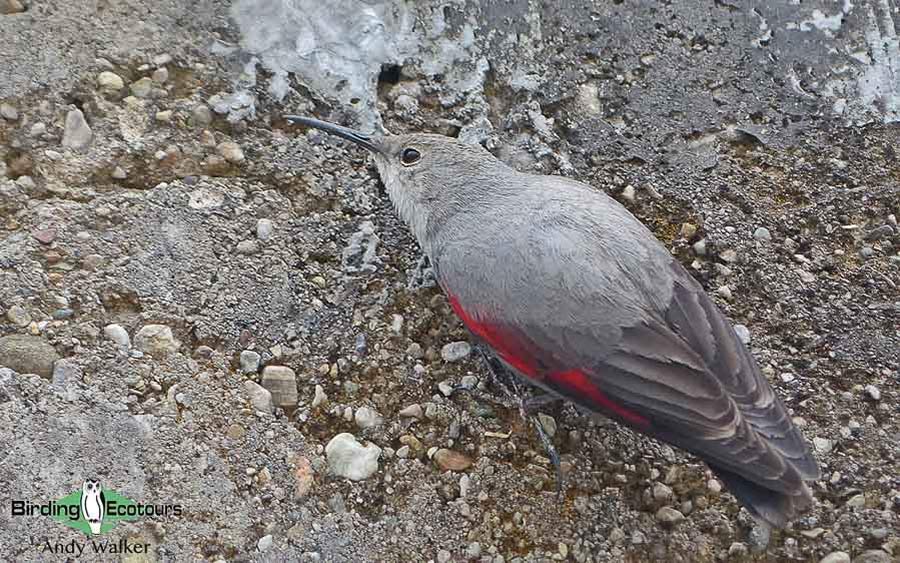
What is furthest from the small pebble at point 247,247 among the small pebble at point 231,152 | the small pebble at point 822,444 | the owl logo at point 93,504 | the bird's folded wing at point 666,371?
the small pebble at point 822,444

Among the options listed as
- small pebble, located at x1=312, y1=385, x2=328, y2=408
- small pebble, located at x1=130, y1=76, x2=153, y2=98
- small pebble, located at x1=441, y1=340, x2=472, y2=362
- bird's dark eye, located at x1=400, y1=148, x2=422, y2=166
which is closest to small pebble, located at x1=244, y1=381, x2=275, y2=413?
small pebble, located at x1=312, y1=385, x2=328, y2=408

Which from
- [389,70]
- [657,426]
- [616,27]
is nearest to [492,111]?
[389,70]

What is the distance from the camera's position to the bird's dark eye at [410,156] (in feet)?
12.3

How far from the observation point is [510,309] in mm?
3191

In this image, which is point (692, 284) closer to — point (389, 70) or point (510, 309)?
point (510, 309)

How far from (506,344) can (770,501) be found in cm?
94

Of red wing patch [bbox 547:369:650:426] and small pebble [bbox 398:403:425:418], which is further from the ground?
red wing patch [bbox 547:369:650:426]

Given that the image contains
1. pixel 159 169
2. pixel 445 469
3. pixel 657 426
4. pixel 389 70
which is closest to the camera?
pixel 657 426

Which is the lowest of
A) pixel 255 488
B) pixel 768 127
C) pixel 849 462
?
pixel 255 488

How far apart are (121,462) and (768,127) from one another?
2.86 m

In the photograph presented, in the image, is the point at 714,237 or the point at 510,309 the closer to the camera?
the point at 510,309

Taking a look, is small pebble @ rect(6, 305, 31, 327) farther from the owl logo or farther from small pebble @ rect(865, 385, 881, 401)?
small pebble @ rect(865, 385, 881, 401)

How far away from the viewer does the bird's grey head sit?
3.65 meters

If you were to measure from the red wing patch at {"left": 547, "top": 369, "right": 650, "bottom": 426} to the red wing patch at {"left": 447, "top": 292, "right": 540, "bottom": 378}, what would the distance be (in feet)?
0.27
